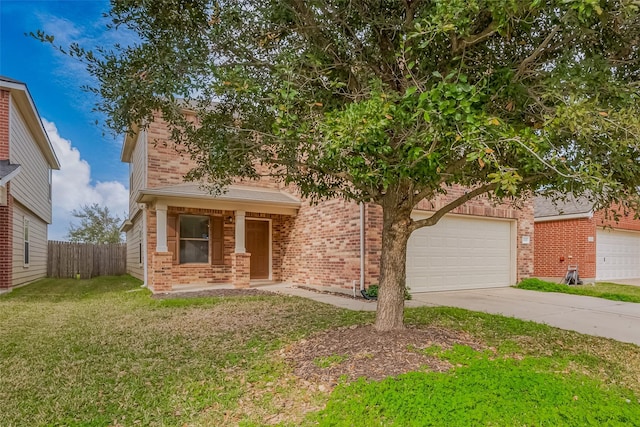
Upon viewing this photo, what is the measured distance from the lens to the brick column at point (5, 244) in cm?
998

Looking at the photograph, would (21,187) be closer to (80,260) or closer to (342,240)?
(80,260)

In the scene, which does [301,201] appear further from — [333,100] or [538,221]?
[538,221]

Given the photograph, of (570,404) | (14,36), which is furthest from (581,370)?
(14,36)

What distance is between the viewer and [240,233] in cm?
1076

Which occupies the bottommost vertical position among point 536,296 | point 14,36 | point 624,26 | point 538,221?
point 536,296

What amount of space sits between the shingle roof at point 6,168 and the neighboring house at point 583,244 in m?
16.5

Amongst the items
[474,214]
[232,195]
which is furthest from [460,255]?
[232,195]

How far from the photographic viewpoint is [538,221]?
14969 millimetres

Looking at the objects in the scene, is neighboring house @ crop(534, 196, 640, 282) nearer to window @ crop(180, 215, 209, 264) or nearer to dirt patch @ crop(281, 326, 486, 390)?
dirt patch @ crop(281, 326, 486, 390)

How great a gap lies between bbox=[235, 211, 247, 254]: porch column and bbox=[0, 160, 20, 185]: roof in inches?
212

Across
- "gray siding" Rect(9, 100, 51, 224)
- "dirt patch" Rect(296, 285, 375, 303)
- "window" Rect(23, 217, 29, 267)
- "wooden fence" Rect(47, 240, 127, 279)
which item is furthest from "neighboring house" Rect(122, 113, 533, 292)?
"wooden fence" Rect(47, 240, 127, 279)

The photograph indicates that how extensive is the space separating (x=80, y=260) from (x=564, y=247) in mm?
19955

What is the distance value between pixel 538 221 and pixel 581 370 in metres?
12.5

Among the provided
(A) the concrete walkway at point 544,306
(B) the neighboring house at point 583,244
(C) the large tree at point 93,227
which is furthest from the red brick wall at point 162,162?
(C) the large tree at point 93,227
